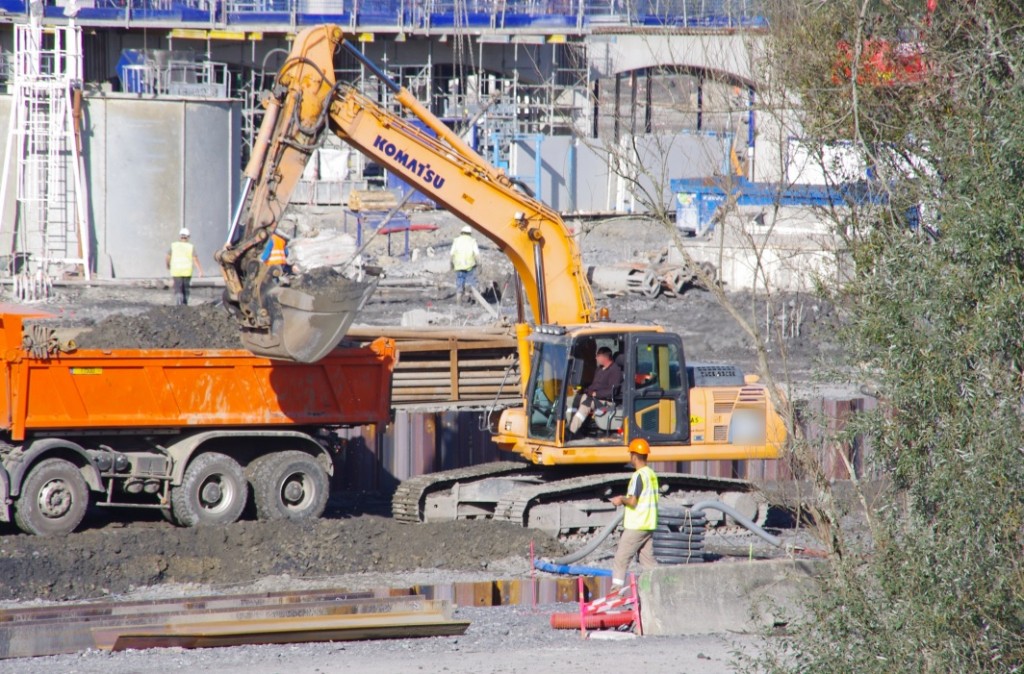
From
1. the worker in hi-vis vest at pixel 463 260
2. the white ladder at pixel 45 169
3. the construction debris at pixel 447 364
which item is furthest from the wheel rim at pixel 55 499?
the white ladder at pixel 45 169

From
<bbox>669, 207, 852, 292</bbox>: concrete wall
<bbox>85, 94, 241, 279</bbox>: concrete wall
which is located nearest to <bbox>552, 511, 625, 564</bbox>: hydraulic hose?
<bbox>669, 207, 852, 292</bbox>: concrete wall

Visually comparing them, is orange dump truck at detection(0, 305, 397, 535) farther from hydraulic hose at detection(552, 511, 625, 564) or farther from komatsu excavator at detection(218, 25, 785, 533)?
hydraulic hose at detection(552, 511, 625, 564)

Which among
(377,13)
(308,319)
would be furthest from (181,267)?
(377,13)

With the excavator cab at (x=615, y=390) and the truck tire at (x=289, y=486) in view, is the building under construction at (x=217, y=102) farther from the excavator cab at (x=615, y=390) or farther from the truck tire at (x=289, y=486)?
the truck tire at (x=289, y=486)

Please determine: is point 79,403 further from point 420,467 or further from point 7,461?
point 420,467

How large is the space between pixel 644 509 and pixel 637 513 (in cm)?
7

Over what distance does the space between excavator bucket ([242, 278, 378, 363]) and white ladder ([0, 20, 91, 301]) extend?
18313 mm

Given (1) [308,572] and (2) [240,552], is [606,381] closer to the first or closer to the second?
(1) [308,572]

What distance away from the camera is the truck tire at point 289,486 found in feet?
49.2

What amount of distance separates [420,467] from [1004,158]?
11.8m

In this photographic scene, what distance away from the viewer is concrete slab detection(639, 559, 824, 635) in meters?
11.6

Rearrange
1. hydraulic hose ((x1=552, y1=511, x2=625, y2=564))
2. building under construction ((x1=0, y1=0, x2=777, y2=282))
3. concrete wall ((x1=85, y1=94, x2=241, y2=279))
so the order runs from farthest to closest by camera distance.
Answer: concrete wall ((x1=85, y1=94, x2=241, y2=279)) → building under construction ((x1=0, y1=0, x2=777, y2=282)) → hydraulic hose ((x1=552, y1=511, x2=625, y2=564))

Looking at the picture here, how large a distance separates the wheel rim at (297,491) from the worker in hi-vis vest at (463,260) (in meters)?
13.9

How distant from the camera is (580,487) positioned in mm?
15086
